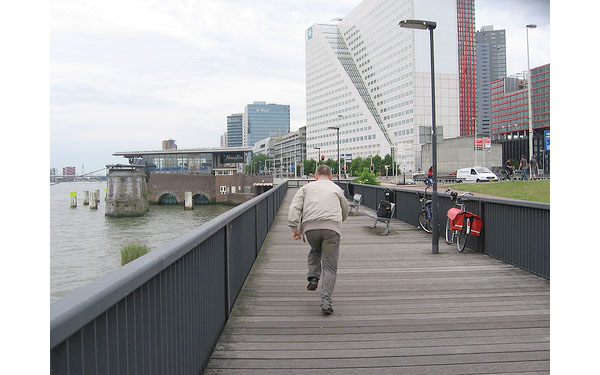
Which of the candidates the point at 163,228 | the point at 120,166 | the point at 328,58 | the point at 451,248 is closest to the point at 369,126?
the point at 328,58

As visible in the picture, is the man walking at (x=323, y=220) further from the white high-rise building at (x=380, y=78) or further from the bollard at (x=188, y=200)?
the white high-rise building at (x=380, y=78)

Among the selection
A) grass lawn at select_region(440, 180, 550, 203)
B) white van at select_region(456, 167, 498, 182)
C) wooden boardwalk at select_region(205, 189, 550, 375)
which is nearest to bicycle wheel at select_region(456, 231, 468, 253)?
wooden boardwalk at select_region(205, 189, 550, 375)

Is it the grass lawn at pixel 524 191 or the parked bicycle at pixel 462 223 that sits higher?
the grass lawn at pixel 524 191

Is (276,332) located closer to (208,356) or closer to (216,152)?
(208,356)

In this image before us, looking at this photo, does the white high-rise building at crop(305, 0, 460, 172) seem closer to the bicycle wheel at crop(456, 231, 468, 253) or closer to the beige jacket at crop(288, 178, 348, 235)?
the bicycle wheel at crop(456, 231, 468, 253)

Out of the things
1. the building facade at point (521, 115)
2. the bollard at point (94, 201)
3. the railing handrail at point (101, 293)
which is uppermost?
the building facade at point (521, 115)

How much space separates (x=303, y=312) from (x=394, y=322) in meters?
1.03

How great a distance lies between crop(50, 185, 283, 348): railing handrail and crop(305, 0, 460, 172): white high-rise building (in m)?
109

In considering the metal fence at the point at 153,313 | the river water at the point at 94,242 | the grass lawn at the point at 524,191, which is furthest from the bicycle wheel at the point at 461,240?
the grass lawn at the point at 524,191

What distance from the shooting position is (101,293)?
1.82 meters

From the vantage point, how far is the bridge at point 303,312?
2.08 m
